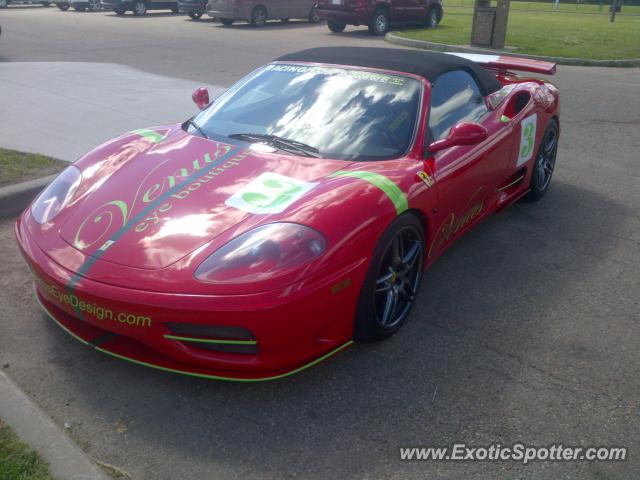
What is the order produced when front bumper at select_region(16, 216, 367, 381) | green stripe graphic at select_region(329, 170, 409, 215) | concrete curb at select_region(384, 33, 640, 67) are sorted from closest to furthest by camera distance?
front bumper at select_region(16, 216, 367, 381)
green stripe graphic at select_region(329, 170, 409, 215)
concrete curb at select_region(384, 33, 640, 67)

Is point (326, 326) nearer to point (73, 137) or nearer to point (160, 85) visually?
A: point (73, 137)

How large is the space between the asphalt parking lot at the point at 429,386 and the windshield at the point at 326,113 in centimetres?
101

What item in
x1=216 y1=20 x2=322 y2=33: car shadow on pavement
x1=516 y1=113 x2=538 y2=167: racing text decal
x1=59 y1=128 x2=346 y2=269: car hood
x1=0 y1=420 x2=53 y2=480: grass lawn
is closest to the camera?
x1=0 y1=420 x2=53 y2=480: grass lawn

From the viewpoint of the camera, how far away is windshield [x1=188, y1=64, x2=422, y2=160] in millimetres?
3902

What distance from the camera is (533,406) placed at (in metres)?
3.10

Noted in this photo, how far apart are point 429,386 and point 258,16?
64.5 feet

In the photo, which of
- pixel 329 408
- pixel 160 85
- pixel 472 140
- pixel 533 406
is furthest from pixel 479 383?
pixel 160 85

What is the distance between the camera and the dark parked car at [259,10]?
2059 centimetres

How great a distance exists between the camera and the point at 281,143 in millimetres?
3926

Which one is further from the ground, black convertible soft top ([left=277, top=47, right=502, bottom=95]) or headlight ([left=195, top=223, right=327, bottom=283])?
black convertible soft top ([left=277, top=47, right=502, bottom=95])

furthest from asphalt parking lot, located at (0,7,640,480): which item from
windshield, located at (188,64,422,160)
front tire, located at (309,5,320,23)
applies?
front tire, located at (309,5,320,23)

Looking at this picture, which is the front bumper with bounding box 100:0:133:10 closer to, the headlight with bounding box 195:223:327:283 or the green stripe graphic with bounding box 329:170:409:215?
the green stripe graphic with bounding box 329:170:409:215

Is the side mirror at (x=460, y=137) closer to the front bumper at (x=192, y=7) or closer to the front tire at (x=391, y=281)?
the front tire at (x=391, y=281)

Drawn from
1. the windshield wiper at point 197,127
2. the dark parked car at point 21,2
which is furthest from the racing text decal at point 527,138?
the dark parked car at point 21,2
